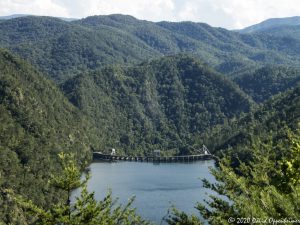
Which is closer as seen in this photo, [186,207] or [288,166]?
[288,166]

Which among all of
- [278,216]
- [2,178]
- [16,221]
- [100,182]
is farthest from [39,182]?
[278,216]

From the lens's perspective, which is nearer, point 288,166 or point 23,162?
point 288,166

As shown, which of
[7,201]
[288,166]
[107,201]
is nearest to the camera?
[288,166]

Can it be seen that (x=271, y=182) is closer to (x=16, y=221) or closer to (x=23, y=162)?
(x=16, y=221)

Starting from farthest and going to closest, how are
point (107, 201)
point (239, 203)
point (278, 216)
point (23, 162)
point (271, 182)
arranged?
point (23, 162)
point (107, 201)
point (271, 182)
point (239, 203)
point (278, 216)

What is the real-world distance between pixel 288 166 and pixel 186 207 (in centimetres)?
12995

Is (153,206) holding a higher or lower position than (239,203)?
lower

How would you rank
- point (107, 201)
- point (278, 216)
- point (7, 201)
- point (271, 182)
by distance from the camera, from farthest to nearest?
point (7, 201)
point (107, 201)
point (271, 182)
point (278, 216)

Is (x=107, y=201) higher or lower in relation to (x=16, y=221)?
higher

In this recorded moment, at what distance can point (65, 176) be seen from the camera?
27.6 meters

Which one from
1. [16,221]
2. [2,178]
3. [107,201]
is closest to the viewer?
[107,201]

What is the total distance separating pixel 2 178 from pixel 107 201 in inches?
5838

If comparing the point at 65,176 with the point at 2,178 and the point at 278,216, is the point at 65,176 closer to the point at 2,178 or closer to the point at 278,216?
the point at 278,216

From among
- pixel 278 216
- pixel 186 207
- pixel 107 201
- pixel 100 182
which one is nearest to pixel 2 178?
pixel 100 182
